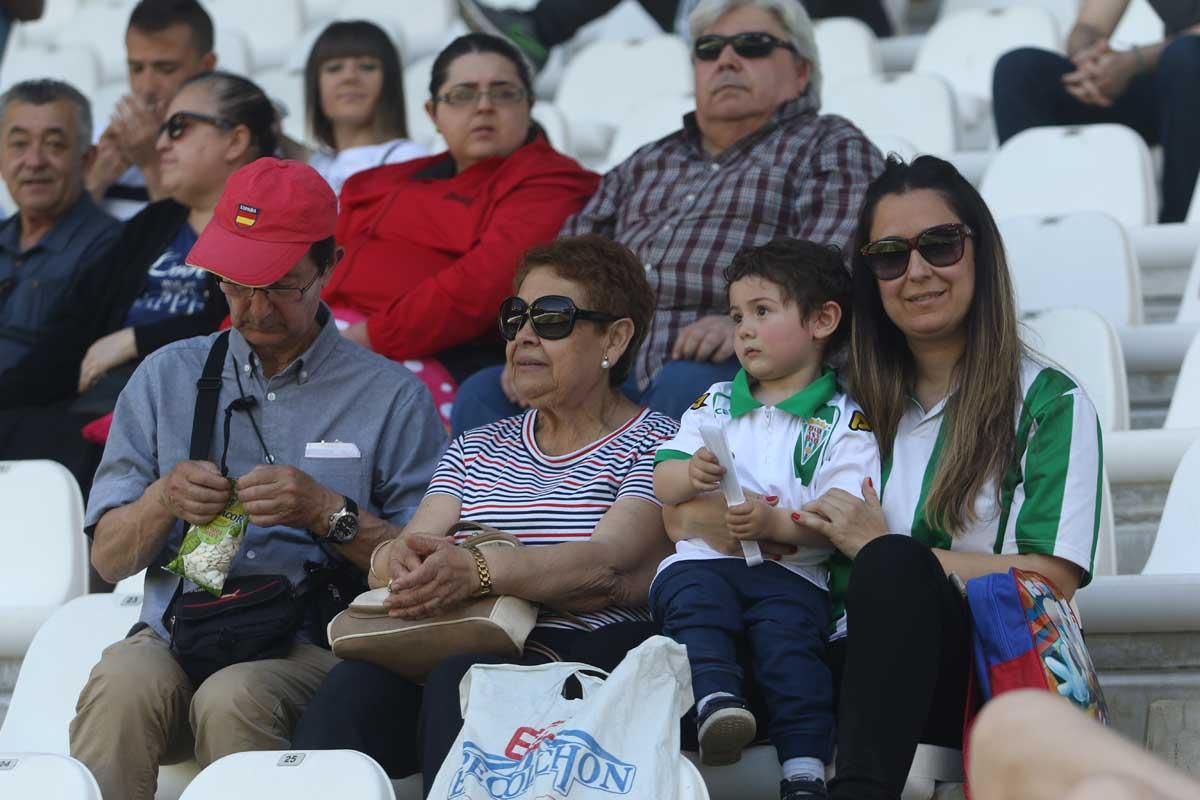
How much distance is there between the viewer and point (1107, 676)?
2949 millimetres

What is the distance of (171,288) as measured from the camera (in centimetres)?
436

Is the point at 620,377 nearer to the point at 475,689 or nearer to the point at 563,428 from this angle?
the point at 563,428

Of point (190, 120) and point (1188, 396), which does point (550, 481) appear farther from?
point (190, 120)

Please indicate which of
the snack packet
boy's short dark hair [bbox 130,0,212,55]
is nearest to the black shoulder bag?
the snack packet

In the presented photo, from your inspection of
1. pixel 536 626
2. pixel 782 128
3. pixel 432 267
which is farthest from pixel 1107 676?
pixel 432 267

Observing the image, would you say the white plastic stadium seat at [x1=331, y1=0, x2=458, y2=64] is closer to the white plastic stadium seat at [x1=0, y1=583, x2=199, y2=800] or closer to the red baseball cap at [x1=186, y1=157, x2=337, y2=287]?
the red baseball cap at [x1=186, y1=157, x2=337, y2=287]

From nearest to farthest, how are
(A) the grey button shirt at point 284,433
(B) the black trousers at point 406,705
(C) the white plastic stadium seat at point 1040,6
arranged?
(B) the black trousers at point 406,705 → (A) the grey button shirt at point 284,433 → (C) the white plastic stadium seat at point 1040,6

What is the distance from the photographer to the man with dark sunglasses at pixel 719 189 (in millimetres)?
3672

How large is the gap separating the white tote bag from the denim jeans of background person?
3026mm

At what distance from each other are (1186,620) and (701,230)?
1353 millimetres

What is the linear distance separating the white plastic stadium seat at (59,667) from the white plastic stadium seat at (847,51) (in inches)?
147

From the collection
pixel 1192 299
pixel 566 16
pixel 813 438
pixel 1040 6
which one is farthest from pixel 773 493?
pixel 1040 6

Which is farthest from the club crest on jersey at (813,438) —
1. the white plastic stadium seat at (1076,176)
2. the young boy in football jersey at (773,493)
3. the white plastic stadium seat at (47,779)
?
the white plastic stadium seat at (1076,176)

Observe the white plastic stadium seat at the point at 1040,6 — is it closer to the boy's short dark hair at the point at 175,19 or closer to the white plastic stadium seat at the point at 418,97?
the white plastic stadium seat at the point at 418,97
